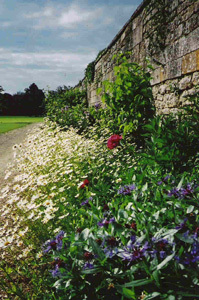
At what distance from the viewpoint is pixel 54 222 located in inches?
112

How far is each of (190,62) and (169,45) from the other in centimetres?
75

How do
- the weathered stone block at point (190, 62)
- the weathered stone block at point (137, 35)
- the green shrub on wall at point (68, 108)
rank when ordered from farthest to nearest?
the green shrub on wall at point (68, 108)
the weathered stone block at point (137, 35)
the weathered stone block at point (190, 62)

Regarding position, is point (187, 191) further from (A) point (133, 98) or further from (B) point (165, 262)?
(A) point (133, 98)

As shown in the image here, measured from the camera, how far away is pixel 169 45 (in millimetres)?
4180

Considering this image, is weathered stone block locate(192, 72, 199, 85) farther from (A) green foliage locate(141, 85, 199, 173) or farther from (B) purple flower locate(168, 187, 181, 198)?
(B) purple flower locate(168, 187, 181, 198)

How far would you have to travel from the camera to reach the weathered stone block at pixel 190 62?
344 centimetres

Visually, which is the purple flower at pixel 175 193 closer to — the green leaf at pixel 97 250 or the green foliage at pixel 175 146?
the green leaf at pixel 97 250

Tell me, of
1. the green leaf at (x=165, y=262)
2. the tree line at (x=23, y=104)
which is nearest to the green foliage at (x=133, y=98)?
the green leaf at (x=165, y=262)

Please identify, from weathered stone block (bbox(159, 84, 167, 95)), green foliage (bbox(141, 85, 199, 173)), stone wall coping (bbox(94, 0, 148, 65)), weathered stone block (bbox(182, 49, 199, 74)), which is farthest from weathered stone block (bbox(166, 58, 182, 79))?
stone wall coping (bbox(94, 0, 148, 65))

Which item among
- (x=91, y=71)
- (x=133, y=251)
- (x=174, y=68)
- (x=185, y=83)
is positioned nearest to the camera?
(x=133, y=251)

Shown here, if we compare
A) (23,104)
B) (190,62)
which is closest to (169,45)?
(190,62)

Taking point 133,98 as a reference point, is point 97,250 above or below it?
below

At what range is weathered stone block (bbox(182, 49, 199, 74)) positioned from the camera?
11.3 ft

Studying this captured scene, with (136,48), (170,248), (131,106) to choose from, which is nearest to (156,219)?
(170,248)
